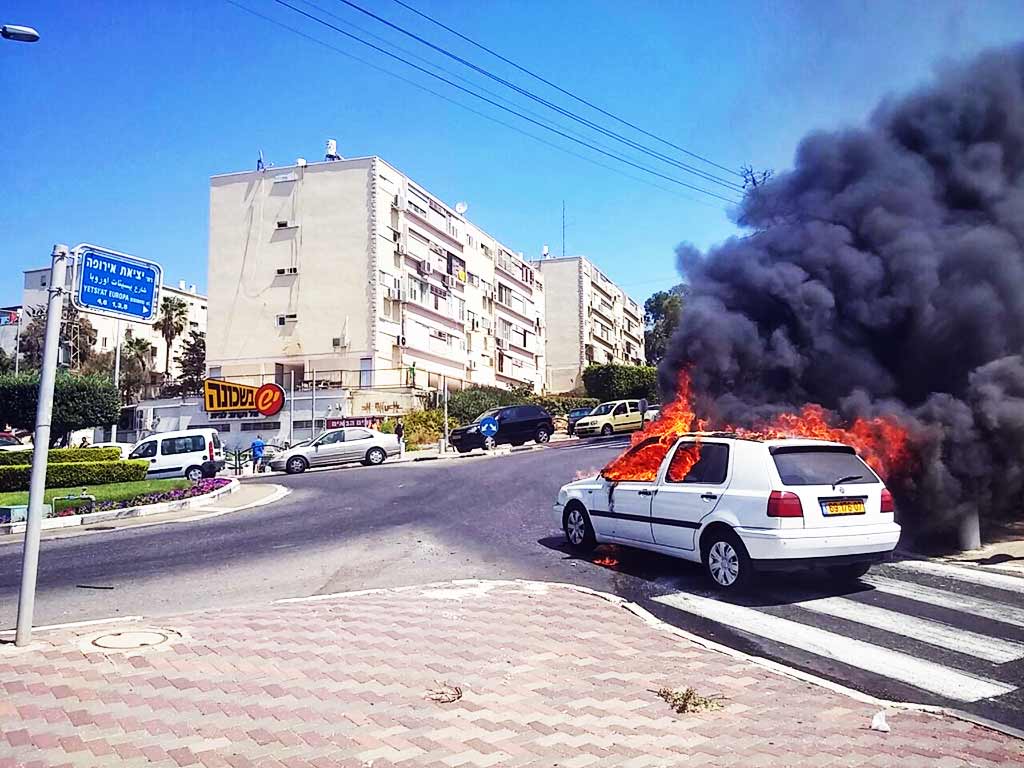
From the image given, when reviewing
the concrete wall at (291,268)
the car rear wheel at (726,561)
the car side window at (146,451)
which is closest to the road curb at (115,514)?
the car side window at (146,451)

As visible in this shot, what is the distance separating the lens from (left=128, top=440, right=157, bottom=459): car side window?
25391mm

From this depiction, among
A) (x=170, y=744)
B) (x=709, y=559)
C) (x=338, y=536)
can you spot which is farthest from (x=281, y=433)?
(x=170, y=744)

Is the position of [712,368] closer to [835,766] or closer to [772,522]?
[772,522]

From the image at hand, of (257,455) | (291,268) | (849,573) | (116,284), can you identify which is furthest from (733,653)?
(291,268)

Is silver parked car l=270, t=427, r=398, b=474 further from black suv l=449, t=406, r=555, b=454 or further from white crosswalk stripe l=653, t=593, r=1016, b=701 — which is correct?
white crosswalk stripe l=653, t=593, r=1016, b=701

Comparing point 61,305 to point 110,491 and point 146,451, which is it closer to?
point 110,491

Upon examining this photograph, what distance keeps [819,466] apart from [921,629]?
1788 millimetres

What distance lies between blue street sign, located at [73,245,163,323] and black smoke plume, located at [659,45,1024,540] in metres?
8.96

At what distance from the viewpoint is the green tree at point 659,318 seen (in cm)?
7388

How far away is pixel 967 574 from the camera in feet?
28.0

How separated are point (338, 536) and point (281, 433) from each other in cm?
2720

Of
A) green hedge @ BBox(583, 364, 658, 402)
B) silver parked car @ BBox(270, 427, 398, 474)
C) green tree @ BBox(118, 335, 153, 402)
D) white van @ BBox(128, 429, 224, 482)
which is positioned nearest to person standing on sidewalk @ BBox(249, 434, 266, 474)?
silver parked car @ BBox(270, 427, 398, 474)

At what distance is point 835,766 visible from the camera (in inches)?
158

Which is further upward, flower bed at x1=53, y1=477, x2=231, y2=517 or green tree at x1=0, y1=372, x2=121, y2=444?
green tree at x1=0, y1=372, x2=121, y2=444
